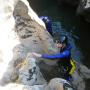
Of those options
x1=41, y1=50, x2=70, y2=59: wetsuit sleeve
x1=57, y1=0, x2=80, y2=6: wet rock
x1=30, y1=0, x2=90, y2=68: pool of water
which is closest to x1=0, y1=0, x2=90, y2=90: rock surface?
x1=41, y1=50, x2=70, y2=59: wetsuit sleeve

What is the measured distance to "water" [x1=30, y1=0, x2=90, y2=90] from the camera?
16.8 m

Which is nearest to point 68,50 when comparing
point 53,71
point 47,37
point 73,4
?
point 53,71

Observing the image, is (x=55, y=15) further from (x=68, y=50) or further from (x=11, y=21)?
(x=68, y=50)

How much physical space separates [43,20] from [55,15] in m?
6.34

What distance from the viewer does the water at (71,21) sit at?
16.8 meters

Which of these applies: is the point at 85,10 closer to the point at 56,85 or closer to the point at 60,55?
the point at 60,55

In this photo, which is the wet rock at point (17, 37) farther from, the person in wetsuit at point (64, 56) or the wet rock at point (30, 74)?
the person in wetsuit at point (64, 56)

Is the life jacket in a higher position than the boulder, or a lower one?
lower

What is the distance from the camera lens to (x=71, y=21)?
66.7 feet

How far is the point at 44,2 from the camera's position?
22.7 meters

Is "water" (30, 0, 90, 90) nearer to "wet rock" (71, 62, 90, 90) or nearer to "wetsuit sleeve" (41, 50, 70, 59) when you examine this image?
"wet rock" (71, 62, 90, 90)

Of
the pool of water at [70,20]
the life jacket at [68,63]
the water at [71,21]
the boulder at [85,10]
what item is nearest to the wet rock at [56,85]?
the life jacket at [68,63]

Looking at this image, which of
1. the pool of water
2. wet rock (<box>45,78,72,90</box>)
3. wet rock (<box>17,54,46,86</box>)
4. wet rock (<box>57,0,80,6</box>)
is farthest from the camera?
wet rock (<box>57,0,80,6</box>)

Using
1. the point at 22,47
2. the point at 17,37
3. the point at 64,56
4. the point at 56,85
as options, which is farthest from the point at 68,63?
the point at 17,37
